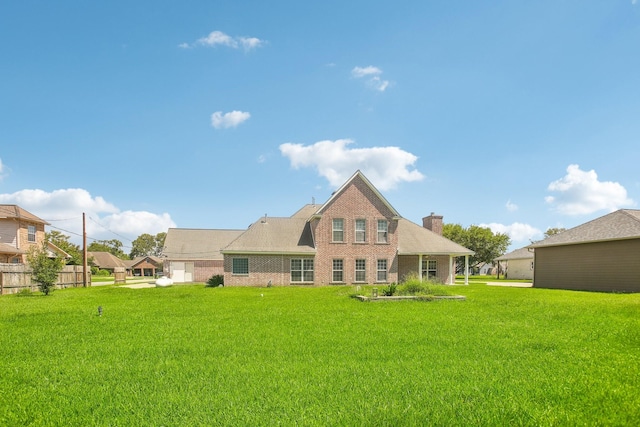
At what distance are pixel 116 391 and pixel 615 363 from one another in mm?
8044

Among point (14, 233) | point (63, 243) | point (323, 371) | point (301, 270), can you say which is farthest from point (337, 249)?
point (63, 243)

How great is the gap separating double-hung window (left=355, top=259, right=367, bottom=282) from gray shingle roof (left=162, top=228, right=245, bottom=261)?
1778 centimetres

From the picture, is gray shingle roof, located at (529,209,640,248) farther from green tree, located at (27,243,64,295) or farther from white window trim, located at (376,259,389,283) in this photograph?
green tree, located at (27,243,64,295)

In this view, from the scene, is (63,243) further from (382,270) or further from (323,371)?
(323,371)

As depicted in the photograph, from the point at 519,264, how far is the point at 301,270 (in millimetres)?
36816

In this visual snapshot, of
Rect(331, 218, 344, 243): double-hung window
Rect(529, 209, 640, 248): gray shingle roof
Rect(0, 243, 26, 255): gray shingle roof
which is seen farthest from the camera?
Rect(0, 243, 26, 255): gray shingle roof

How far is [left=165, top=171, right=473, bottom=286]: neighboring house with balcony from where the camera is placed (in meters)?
27.9

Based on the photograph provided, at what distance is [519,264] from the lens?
5269 cm

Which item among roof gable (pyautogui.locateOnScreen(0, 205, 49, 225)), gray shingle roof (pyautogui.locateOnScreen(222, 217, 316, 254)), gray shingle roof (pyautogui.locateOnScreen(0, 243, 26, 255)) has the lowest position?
gray shingle roof (pyautogui.locateOnScreen(0, 243, 26, 255))

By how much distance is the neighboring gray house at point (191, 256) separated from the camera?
135 ft

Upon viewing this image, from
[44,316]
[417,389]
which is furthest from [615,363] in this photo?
[44,316]

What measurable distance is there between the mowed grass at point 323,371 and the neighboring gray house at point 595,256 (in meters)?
15.9

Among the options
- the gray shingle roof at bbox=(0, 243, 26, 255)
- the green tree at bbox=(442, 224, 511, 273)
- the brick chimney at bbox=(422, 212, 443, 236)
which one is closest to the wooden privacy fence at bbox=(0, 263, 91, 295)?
the gray shingle roof at bbox=(0, 243, 26, 255)

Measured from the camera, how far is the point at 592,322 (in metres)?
11.0
